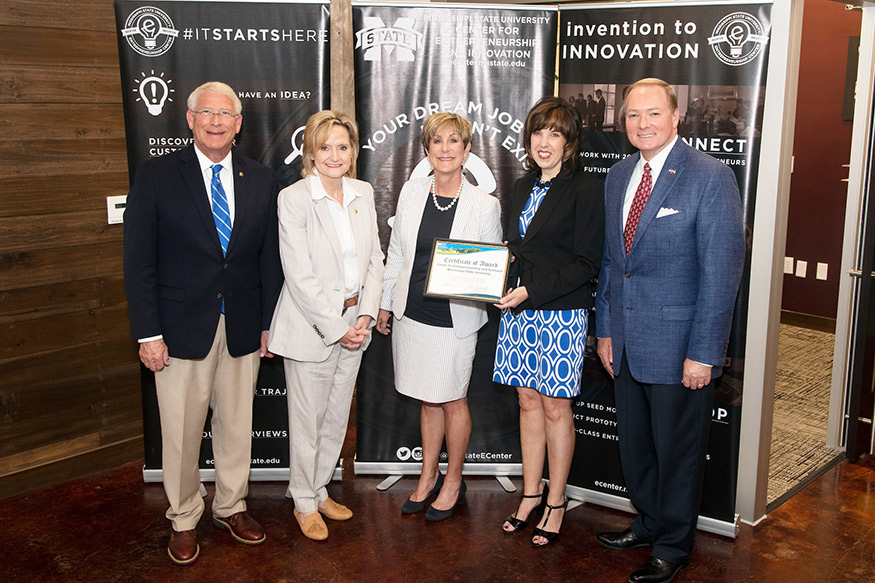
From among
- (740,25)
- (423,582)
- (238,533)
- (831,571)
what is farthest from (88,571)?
(740,25)

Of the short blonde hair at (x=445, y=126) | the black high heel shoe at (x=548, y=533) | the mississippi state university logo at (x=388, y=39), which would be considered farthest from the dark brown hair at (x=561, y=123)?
the black high heel shoe at (x=548, y=533)

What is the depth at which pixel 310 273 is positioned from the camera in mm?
3189

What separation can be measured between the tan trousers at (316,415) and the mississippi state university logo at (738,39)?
1.83m

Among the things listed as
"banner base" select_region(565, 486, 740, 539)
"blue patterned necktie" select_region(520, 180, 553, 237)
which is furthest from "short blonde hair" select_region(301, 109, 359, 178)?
"banner base" select_region(565, 486, 740, 539)

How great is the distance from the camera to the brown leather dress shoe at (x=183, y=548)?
128 inches

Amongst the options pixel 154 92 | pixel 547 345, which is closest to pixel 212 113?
pixel 154 92

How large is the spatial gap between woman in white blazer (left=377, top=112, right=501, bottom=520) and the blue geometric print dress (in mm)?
208

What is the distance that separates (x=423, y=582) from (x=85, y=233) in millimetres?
2285

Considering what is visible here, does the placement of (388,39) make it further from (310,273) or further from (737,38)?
(737,38)

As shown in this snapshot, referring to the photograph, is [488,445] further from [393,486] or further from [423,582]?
[423,582]

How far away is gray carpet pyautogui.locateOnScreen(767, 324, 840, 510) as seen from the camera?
421cm

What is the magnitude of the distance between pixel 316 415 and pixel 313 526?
0.49 m

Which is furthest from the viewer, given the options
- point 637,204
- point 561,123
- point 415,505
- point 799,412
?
point 799,412

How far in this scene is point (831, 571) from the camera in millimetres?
3248
